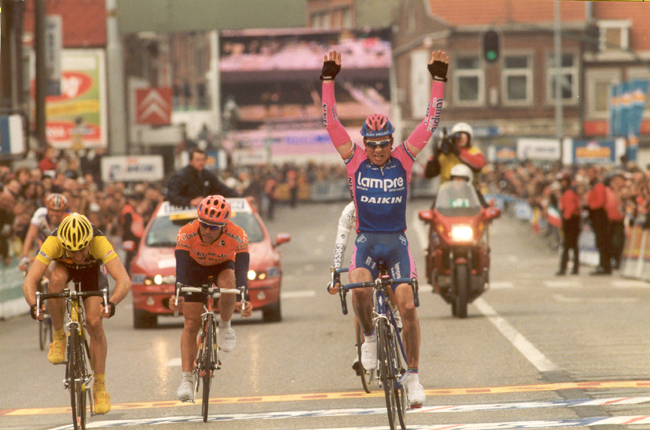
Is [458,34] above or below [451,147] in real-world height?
above

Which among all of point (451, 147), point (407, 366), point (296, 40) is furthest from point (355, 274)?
point (296, 40)

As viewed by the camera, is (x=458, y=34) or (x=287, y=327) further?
(x=458, y=34)

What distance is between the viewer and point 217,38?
86000mm

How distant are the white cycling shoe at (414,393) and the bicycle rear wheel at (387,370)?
12cm

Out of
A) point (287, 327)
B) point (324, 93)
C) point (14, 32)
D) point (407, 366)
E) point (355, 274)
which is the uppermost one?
point (14, 32)

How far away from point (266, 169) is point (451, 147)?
46.2 metres

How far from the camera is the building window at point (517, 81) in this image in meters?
70.1

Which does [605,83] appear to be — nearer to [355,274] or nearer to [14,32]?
[14,32]

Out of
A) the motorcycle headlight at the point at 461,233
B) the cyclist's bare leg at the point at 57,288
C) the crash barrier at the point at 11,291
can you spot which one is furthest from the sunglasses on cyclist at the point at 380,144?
the crash barrier at the point at 11,291

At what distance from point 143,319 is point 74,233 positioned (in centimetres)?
809

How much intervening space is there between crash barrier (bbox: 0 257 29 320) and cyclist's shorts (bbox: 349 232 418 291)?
10516 mm

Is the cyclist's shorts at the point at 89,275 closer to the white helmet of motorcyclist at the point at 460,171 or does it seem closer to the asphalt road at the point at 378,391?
the asphalt road at the point at 378,391

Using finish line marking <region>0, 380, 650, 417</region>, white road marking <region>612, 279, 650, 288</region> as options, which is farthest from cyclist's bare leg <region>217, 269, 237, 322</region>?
white road marking <region>612, 279, 650, 288</region>

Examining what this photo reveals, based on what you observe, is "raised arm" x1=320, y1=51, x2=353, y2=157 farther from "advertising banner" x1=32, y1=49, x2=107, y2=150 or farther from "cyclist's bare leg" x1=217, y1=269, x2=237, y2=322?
"advertising banner" x1=32, y1=49, x2=107, y2=150
